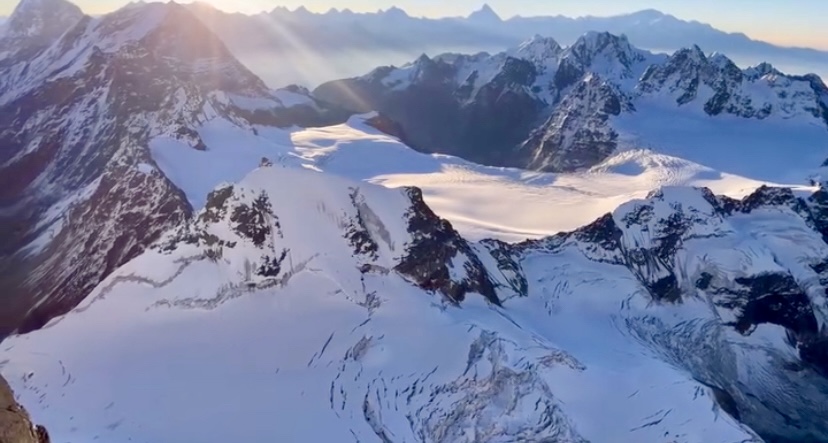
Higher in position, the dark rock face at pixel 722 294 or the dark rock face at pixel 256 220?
the dark rock face at pixel 256 220

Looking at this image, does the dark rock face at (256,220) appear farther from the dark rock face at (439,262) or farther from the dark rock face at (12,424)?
the dark rock face at (12,424)

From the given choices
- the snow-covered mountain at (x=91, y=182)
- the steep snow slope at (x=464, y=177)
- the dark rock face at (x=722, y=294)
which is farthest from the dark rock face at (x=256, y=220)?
the snow-covered mountain at (x=91, y=182)

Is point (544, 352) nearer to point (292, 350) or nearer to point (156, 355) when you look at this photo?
point (292, 350)

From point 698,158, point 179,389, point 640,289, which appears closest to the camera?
point 179,389

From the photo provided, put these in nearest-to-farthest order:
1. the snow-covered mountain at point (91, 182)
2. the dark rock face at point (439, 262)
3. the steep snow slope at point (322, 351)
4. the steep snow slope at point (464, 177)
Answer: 1. the steep snow slope at point (322, 351)
2. the dark rock face at point (439, 262)
3. the snow-covered mountain at point (91, 182)
4. the steep snow slope at point (464, 177)

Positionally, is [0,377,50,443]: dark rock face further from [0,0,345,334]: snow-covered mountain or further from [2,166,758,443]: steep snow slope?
[0,0,345,334]: snow-covered mountain

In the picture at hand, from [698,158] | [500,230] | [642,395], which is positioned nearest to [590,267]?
[500,230]

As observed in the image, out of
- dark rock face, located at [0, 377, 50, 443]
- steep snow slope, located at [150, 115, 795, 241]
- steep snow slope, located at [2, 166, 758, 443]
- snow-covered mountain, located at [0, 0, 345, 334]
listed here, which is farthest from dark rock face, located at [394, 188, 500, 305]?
dark rock face, located at [0, 377, 50, 443]

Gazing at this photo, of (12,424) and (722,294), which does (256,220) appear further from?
(722,294)
